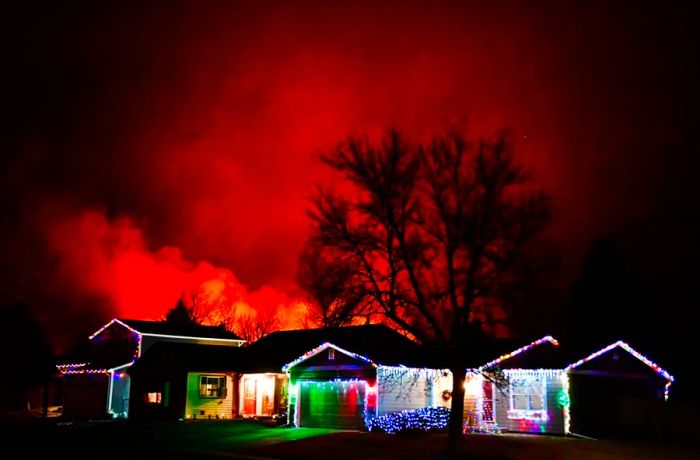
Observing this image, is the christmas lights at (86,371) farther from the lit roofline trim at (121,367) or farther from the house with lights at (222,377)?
the house with lights at (222,377)

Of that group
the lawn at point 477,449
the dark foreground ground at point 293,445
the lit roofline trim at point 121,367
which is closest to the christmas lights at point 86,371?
the lit roofline trim at point 121,367

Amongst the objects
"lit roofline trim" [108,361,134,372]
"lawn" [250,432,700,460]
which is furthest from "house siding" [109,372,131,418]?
"lawn" [250,432,700,460]

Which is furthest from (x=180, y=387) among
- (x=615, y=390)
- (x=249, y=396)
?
(x=615, y=390)

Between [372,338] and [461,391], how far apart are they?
18347 mm

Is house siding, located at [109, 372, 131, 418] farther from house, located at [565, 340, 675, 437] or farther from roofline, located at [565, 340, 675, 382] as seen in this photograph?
roofline, located at [565, 340, 675, 382]

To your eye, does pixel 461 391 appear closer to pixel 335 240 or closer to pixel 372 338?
pixel 335 240

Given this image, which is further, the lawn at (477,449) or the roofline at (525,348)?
the roofline at (525,348)

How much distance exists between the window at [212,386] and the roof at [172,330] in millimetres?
7253

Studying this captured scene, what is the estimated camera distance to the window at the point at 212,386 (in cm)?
4641

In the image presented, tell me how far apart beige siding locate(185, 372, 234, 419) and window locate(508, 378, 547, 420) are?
1920 centimetres

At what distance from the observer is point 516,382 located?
3509cm

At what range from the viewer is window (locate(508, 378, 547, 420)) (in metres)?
34.1

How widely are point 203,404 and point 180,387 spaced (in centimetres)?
180

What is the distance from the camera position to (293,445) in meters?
31.0
